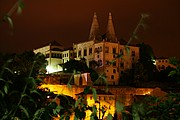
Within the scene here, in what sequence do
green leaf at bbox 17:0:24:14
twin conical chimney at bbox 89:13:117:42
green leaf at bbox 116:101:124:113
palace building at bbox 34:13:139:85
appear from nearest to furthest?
1. green leaf at bbox 17:0:24:14
2. green leaf at bbox 116:101:124:113
3. palace building at bbox 34:13:139:85
4. twin conical chimney at bbox 89:13:117:42

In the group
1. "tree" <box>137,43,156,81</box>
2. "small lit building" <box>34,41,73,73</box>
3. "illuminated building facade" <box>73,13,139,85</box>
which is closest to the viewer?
"tree" <box>137,43,156,81</box>

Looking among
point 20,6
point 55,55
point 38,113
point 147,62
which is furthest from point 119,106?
point 55,55

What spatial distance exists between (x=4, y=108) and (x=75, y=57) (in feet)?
162

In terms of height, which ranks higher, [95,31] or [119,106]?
[95,31]

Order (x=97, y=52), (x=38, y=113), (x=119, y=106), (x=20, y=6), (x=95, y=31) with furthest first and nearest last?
(x=95, y=31) < (x=97, y=52) < (x=38, y=113) < (x=119, y=106) < (x=20, y=6)

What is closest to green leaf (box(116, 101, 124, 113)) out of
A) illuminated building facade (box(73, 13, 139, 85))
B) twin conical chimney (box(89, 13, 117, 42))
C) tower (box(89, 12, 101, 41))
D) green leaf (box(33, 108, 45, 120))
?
green leaf (box(33, 108, 45, 120))

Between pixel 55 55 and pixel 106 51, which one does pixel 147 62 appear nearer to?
pixel 106 51

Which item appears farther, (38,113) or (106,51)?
(106,51)

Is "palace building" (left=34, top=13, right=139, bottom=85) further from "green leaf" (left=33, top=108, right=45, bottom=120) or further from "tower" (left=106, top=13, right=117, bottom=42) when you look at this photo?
"green leaf" (left=33, top=108, right=45, bottom=120)

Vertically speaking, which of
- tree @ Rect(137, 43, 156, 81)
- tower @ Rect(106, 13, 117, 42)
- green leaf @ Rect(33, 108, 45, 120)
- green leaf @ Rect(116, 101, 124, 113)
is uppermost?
tower @ Rect(106, 13, 117, 42)

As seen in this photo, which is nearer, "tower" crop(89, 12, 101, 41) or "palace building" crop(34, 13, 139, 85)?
"palace building" crop(34, 13, 139, 85)

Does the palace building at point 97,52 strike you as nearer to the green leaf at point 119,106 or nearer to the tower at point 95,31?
the tower at point 95,31

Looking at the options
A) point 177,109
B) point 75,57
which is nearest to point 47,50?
point 75,57

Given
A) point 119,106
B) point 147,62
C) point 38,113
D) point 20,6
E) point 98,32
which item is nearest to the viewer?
point 20,6
